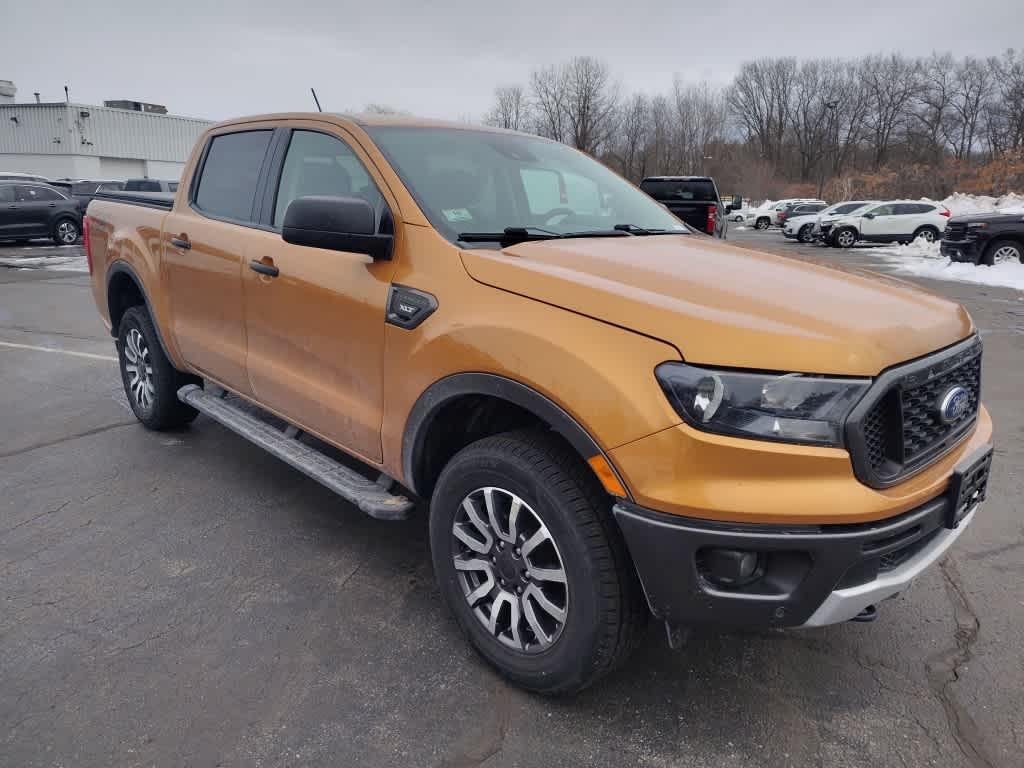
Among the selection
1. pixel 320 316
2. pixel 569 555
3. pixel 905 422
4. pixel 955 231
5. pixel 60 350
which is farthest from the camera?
pixel 955 231

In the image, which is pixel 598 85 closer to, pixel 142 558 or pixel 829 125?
pixel 829 125

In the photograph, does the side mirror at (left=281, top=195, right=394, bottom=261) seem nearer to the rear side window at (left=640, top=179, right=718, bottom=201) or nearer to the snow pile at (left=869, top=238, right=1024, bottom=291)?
the rear side window at (left=640, top=179, right=718, bottom=201)

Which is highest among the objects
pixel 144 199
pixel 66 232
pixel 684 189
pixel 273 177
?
pixel 684 189

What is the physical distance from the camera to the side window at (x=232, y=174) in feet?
11.9

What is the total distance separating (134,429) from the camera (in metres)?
4.96

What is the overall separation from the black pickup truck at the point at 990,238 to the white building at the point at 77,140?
124 ft

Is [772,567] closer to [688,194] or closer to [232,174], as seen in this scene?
[232,174]

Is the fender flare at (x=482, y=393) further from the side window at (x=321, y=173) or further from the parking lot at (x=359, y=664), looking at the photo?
the side window at (x=321, y=173)

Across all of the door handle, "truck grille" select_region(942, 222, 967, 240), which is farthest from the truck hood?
"truck grille" select_region(942, 222, 967, 240)

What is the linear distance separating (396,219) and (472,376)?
754mm

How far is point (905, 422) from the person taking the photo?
1.98 meters

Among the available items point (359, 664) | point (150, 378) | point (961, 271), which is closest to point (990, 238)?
point (961, 271)

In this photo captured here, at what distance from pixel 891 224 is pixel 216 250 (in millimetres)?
27355

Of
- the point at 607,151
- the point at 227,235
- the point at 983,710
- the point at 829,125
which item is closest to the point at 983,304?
the point at 983,710
